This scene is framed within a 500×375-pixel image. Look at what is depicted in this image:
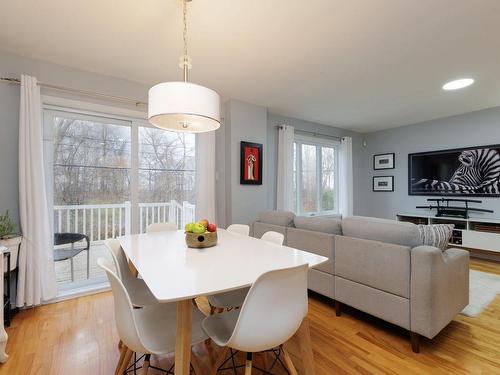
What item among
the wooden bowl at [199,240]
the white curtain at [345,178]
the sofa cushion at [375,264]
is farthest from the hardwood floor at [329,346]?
the white curtain at [345,178]

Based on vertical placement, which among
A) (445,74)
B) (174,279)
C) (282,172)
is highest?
(445,74)

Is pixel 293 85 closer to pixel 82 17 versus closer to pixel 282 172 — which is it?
pixel 282 172

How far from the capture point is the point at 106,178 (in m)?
3.05

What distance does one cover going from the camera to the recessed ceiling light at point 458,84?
2.92m

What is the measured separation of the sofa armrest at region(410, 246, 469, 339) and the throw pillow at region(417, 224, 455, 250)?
0.27 ft

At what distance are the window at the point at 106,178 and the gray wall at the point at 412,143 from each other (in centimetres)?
403

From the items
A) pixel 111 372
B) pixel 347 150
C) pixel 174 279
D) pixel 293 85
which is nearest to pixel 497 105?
pixel 347 150

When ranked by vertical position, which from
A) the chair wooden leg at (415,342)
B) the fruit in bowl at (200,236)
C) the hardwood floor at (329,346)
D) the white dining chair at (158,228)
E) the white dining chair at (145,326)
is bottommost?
the hardwood floor at (329,346)

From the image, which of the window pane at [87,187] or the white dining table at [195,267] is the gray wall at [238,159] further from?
the white dining table at [195,267]

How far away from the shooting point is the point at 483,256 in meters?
4.07

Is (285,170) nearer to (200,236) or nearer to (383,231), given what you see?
(383,231)

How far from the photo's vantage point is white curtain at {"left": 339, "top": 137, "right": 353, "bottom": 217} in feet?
16.8

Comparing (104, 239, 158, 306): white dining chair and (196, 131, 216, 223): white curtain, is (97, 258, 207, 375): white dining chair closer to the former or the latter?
(104, 239, 158, 306): white dining chair

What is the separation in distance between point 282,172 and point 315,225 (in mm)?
1683
